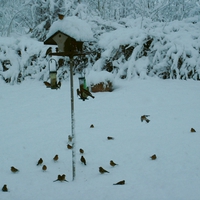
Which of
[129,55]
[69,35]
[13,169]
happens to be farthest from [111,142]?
[129,55]

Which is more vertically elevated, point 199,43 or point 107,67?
point 199,43

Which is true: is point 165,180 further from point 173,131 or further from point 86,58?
point 86,58

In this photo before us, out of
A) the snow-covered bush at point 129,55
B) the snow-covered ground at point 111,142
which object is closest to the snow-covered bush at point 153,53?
the snow-covered bush at point 129,55

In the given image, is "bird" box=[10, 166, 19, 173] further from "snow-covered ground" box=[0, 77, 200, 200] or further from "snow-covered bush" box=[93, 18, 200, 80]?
"snow-covered bush" box=[93, 18, 200, 80]

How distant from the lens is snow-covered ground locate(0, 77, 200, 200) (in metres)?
2.77

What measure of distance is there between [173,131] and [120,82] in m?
3.68

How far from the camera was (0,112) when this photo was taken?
20.7 ft

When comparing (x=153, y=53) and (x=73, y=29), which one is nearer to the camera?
(x=73, y=29)

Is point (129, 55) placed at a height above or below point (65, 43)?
above

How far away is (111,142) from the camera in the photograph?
13.7ft

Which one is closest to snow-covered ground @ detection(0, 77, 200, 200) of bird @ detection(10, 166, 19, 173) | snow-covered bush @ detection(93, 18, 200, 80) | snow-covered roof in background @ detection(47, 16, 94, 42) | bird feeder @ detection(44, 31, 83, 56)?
bird @ detection(10, 166, 19, 173)

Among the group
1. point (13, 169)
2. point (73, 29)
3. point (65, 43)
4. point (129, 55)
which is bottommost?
point (13, 169)

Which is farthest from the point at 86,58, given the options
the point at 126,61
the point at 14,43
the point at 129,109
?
the point at 129,109

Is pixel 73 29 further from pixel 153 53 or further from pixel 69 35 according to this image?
pixel 153 53
